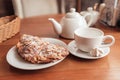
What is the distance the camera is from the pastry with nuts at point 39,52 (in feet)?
2.13

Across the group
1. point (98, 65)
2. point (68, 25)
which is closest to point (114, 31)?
point (68, 25)

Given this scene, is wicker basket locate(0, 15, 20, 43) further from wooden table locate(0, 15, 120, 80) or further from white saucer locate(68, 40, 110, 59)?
white saucer locate(68, 40, 110, 59)

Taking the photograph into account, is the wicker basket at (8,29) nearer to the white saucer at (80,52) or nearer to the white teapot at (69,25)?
the white teapot at (69,25)

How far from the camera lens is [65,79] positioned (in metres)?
0.61

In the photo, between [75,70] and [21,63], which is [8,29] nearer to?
[21,63]

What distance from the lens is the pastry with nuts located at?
0.65 meters

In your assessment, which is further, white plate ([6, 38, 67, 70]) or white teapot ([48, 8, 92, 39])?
white teapot ([48, 8, 92, 39])

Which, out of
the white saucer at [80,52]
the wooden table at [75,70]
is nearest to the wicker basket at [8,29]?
the wooden table at [75,70]

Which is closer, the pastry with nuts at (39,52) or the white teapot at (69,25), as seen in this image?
the pastry with nuts at (39,52)

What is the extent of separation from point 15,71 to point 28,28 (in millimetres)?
504

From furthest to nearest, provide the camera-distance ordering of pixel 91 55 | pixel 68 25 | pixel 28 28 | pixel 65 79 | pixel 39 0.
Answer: pixel 39 0 → pixel 28 28 → pixel 68 25 → pixel 91 55 → pixel 65 79

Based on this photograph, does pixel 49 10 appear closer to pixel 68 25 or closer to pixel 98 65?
pixel 68 25

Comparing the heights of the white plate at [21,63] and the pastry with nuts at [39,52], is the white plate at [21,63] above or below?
below

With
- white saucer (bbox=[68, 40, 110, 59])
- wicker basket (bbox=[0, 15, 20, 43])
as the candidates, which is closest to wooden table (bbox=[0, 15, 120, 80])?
white saucer (bbox=[68, 40, 110, 59])
